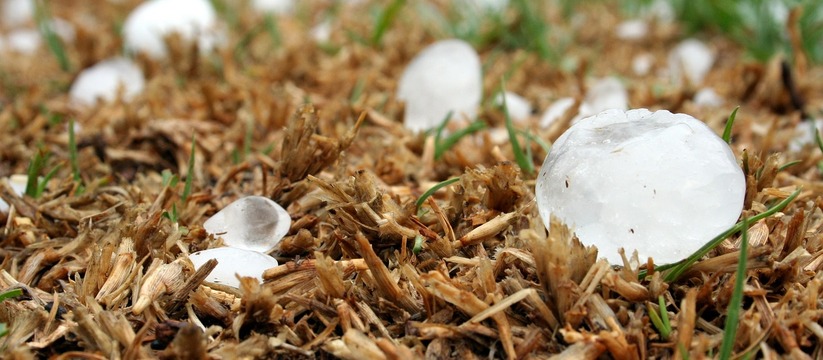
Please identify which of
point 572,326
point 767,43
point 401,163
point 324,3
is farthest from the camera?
point 324,3

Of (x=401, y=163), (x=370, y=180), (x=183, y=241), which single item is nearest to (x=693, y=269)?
(x=370, y=180)

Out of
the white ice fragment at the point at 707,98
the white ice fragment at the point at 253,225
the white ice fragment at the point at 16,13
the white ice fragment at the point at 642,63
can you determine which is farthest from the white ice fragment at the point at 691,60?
the white ice fragment at the point at 16,13

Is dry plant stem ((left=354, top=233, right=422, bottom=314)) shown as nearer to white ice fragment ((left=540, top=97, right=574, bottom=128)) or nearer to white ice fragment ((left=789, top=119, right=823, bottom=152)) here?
white ice fragment ((left=540, top=97, right=574, bottom=128))

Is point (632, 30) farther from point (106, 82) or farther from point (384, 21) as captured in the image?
point (106, 82)

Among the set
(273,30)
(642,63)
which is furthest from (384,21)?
(642,63)

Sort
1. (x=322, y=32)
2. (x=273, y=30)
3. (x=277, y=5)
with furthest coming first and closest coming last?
(x=277, y=5), (x=322, y=32), (x=273, y=30)

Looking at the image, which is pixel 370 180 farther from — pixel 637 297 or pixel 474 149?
pixel 474 149
